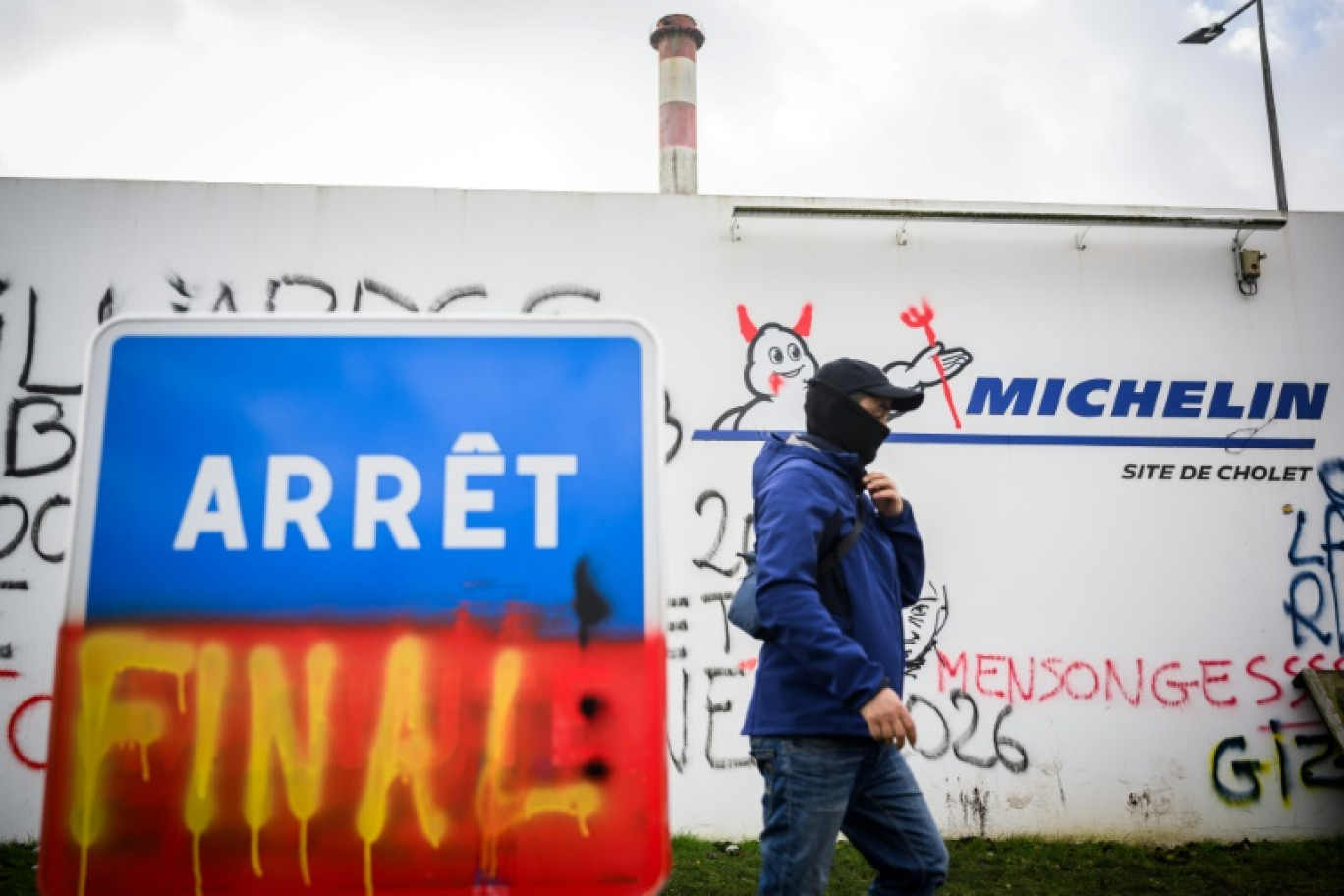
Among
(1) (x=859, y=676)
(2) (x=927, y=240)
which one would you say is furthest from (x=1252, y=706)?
(1) (x=859, y=676)

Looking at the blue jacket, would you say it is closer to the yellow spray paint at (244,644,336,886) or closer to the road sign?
the road sign

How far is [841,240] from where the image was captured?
5711 mm

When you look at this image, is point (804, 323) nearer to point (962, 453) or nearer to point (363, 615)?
point (962, 453)

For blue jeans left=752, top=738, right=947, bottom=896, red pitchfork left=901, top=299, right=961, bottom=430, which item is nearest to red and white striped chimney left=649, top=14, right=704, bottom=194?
red pitchfork left=901, top=299, right=961, bottom=430

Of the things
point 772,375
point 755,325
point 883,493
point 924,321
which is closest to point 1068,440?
point 924,321

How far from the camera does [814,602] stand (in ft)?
7.81

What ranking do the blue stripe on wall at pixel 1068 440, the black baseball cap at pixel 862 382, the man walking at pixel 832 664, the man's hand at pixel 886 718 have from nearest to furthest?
1. the man's hand at pixel 886 718
2. the man walking at pixel 832 664
3. the black baseball cap at pixel 862 382
4. the blue stripe on wall at pixel 1068 440

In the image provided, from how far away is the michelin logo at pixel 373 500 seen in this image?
1402mm

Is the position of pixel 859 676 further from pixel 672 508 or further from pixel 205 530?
pixel 672 508

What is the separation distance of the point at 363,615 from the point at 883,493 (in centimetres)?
172

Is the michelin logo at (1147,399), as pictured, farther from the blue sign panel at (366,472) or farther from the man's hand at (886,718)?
the blue sign panel at (366,472)

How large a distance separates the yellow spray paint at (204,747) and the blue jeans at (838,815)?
140cm

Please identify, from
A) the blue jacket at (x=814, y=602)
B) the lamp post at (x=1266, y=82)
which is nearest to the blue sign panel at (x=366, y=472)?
the blue jacket at (x=814, y=602)

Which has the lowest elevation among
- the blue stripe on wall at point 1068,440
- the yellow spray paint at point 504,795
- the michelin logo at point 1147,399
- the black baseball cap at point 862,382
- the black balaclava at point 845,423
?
the yellow spray paint at point 504,795
